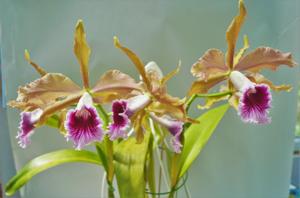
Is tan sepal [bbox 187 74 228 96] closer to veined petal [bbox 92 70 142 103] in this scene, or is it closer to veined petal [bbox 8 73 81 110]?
veined petal [bbox 92 70 142 103]

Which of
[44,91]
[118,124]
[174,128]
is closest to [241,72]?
[174,128]

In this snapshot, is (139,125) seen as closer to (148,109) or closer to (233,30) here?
(148,109)

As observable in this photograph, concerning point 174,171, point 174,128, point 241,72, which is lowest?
point 174,171

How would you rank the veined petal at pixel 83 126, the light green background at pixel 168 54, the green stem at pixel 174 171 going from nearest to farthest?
the veined petal at pixel 83 126 → the green stem at pixel 174 171 → the light green background at pixel 168 54

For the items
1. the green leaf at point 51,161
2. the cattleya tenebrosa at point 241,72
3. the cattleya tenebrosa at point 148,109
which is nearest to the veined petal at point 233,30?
the cattleya tenebrosa at point 241,72

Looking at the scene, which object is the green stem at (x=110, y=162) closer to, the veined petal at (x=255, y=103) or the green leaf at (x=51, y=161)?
the green leaf at (x=51, y=161)

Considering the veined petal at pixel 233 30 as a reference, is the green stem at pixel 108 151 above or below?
below

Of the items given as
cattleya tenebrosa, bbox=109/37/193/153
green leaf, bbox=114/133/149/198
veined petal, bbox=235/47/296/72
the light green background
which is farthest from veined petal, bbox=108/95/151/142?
the light green background
